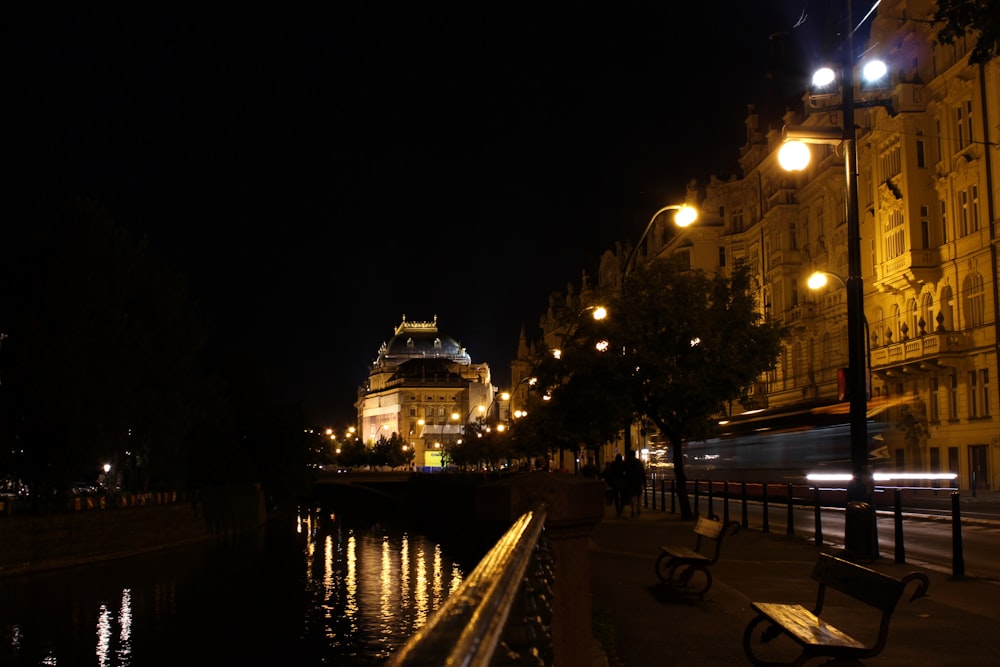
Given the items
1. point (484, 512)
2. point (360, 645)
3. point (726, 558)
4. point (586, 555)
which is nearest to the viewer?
point (484, 512)

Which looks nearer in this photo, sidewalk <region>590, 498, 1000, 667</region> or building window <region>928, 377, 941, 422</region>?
sidewalk <region>590, 498, 1000, 667</region>

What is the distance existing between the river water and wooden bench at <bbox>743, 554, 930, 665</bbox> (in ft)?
25.0

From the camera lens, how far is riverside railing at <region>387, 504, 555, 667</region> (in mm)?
2262

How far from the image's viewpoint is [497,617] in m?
2.79

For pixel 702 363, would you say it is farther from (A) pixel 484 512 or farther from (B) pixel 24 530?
(A) pixel 484 512

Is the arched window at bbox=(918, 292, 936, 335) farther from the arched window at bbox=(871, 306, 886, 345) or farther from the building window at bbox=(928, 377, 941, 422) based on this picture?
the arched window at bbox=(871, 306, 886, 345)

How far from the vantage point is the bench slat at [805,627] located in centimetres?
721

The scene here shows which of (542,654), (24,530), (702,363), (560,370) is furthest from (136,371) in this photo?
(542,654)

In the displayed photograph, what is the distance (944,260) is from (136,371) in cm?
3261

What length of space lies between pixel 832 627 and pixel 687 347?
24.5 meters

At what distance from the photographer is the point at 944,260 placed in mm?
45438

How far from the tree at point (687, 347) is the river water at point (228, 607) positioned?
6992 mm

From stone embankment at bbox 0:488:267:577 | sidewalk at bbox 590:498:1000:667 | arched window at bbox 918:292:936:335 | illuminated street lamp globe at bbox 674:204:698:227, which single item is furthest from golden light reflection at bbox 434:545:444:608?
arched window at bbox 918:292:936:335

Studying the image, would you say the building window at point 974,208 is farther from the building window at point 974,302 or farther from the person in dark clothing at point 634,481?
the person in dark clothing at point 634,481
